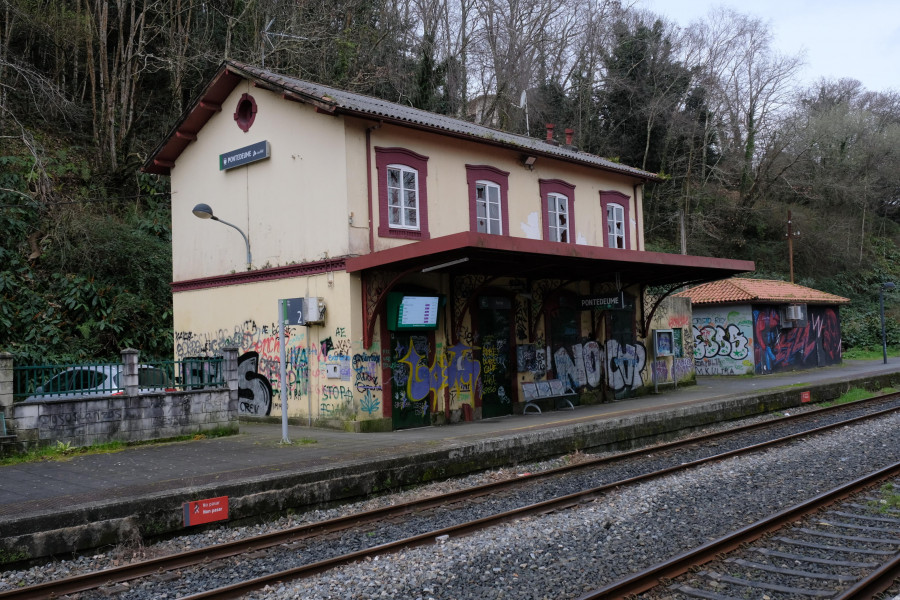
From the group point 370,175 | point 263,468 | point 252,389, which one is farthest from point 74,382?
point 370,175

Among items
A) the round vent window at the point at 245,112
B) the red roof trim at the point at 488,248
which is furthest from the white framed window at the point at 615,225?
the round vent window at the point at 245,112

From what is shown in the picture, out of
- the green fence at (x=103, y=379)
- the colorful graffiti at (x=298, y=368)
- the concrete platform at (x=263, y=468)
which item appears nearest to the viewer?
the concrete platform at (x=263, y=468)

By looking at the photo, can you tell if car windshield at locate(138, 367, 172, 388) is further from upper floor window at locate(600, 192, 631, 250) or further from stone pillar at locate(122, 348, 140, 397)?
upper floor window at locate(600, 192, 631, 250)

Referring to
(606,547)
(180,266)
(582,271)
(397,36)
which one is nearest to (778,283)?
(582,271)

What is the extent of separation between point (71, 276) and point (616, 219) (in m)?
15.1

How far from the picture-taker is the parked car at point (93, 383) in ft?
35.7

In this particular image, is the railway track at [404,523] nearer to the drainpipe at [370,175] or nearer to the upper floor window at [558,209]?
the drainpipe at [370,175]

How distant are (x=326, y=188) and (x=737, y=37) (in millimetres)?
32347

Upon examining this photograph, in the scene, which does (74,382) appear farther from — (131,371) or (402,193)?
(402,193)

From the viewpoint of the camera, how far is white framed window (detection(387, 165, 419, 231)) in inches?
588

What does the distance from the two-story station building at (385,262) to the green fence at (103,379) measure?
6.28 feet

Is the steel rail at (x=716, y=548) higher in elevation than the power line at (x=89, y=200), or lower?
lower

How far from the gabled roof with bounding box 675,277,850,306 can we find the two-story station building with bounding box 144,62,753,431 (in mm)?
7136

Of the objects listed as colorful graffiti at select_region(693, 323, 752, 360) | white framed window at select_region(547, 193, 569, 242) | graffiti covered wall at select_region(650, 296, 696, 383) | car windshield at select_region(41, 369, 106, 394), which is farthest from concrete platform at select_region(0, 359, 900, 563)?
colorful graffiti at select_region(693, 323, 752, 360)
